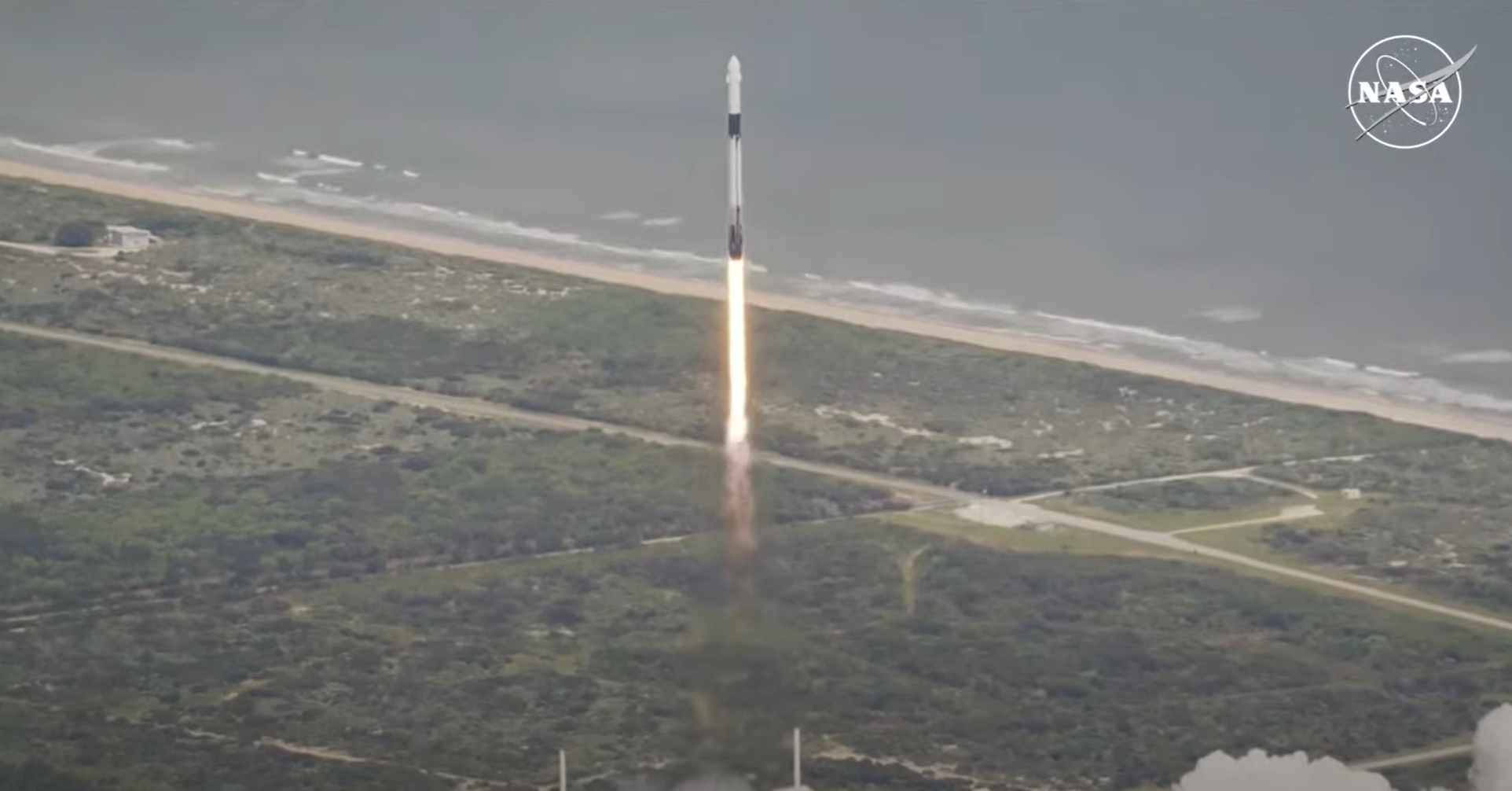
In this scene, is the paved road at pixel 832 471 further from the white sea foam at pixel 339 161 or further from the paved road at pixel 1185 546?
the white sea foam at pixel 339 161

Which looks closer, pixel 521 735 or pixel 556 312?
pixel 521 735

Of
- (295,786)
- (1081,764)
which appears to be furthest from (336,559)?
(1081,764)

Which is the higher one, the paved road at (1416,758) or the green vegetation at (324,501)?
the green vegetation at (324,501)

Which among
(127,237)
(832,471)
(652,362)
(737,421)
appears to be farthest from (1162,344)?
(127,237)

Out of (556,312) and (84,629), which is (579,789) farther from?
(556,312)

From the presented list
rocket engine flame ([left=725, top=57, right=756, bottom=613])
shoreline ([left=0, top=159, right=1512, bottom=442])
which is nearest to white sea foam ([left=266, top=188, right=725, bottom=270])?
shoreline ([left=0, top=159, right=1512, bottom=442])

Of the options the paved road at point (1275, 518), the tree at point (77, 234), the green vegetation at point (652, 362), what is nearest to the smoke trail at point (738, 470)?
Result: the green vegetation at point (652, 362)

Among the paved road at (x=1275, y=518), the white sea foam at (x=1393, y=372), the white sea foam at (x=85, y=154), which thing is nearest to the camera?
the paved road at (x=1275, y=518)
